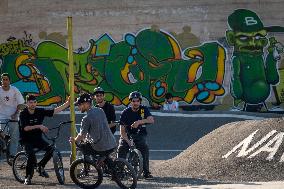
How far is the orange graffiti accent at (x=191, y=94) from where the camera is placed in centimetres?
3162

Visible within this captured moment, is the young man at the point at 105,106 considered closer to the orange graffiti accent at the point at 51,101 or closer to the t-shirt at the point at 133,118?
the t-shirt at the point at 133,118

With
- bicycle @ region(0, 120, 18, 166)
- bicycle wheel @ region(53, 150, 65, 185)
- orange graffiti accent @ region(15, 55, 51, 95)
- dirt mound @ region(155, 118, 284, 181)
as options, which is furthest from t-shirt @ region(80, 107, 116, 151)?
orange graffiti accent @ region(15, 55, 51, 95)

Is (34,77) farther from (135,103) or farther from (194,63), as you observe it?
(135,103)

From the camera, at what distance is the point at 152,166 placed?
16859 millimetres

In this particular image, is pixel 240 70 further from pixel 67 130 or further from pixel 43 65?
pixel 67 130

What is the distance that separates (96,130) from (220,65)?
19582 mm

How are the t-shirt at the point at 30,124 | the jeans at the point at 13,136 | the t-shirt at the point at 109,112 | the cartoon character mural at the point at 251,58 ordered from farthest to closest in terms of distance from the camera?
the cartoon character mural at the point at 251,58, the jeans at the point at 13,136, the t-shirt at the point at 109,112, the t-shirt at the point at 30,124

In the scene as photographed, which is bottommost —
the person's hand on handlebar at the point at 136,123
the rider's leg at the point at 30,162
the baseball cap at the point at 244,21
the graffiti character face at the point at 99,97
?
the rider's leg at the point at 30,162

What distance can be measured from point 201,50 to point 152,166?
15280 mm

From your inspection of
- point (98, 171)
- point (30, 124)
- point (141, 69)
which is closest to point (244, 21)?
point (141, 69)

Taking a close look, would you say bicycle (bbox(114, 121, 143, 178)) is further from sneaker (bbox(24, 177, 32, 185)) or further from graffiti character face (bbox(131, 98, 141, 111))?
sneaker (bbox(24, 177, 32, 185))

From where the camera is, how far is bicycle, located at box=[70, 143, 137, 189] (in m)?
12.4

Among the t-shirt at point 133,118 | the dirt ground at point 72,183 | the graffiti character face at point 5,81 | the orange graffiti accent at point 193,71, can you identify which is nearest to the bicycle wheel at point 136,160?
the dirt ground at point 72,183

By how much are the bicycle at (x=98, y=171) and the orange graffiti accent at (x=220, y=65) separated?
19.4m
